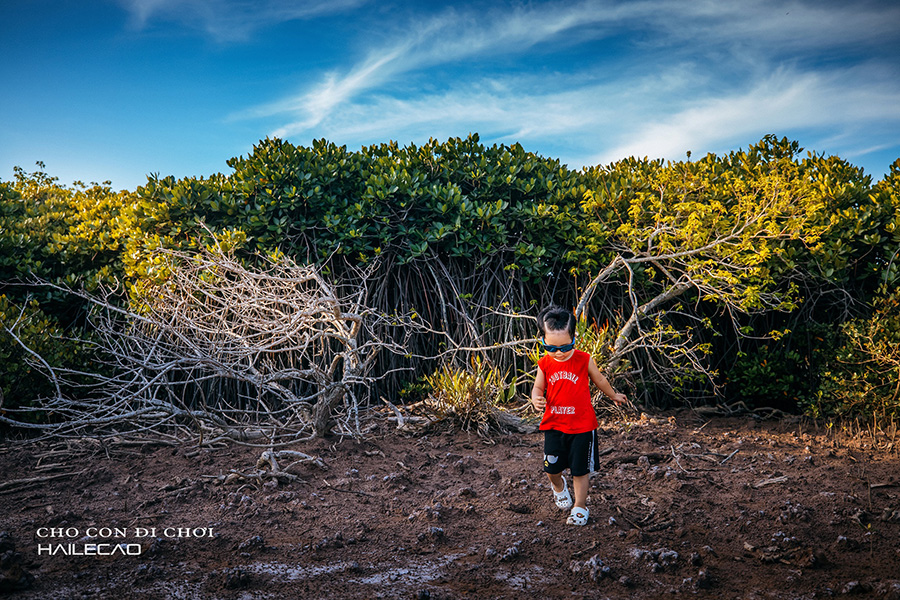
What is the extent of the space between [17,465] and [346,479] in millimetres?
2598

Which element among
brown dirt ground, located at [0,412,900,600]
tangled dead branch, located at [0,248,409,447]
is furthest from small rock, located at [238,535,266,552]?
tangled dead branch, located at [0,248,409,447]

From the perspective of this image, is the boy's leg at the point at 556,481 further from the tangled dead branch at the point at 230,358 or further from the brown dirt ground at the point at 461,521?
the tangled dead branch at the point at 230,358

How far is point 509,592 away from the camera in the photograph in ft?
8.67

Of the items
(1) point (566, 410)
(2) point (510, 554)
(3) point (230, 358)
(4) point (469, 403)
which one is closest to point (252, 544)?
(2) point (510, 554)

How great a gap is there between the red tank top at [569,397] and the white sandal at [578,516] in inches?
16.8

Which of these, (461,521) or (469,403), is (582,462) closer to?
(461,521)

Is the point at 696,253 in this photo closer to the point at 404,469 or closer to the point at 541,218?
the point at 541,218

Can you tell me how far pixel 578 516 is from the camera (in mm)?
3334

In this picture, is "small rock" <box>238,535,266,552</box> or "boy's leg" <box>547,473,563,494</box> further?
"boy's leg" <box>547,473,563,494</box>

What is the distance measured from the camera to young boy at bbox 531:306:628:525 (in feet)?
11.0

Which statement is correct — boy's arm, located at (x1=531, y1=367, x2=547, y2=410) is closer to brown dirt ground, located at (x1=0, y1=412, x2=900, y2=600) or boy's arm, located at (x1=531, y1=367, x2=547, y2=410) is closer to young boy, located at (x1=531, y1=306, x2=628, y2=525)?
young boy, located at (x1=531, y1=306, x2=628, y2=525)

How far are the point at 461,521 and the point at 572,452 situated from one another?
0.75 meters

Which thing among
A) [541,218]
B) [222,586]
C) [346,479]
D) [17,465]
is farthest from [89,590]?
[541,218]

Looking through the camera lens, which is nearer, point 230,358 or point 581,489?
point 581,489
